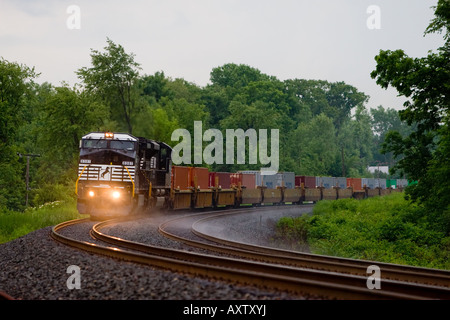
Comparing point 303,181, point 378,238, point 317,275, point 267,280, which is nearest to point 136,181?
point 378,238

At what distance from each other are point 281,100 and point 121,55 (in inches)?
2359

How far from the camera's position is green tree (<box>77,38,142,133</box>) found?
46.8 metres

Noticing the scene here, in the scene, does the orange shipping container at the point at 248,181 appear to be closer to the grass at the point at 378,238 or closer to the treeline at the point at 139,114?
the treeline at the point at 139,114

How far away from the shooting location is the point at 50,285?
8.38 m

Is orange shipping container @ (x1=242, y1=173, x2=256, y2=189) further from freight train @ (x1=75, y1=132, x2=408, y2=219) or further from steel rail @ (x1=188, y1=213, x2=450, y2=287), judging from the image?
steel rail @ (x1=188, y1=213, x2=450, y2=287)

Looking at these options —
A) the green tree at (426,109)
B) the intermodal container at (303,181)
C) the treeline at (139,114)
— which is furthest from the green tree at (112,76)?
the green tree at (426,109)

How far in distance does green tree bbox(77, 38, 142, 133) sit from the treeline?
91 mm

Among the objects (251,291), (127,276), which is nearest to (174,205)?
(127,276)

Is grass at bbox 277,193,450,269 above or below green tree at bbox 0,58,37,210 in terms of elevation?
below

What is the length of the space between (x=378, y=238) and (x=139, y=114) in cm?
2764

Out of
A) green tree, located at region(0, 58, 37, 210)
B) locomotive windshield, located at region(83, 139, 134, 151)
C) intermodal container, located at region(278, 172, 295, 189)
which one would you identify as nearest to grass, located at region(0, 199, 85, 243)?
locomotive windshield, located at region(83, 139, 134, 151)

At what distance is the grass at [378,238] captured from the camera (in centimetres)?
1666

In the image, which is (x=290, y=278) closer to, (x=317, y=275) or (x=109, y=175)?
(x=317, y=275)
